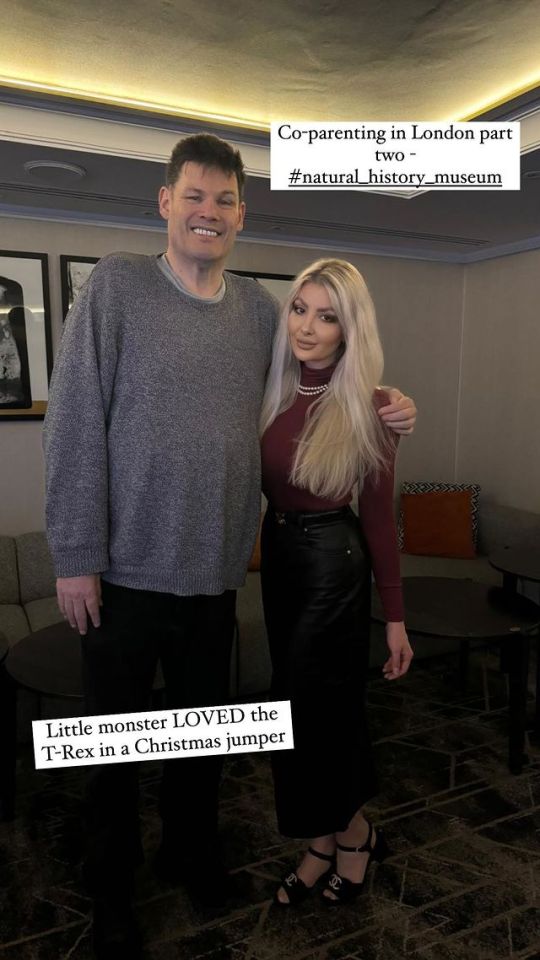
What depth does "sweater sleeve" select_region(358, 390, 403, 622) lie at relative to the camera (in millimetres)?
1621

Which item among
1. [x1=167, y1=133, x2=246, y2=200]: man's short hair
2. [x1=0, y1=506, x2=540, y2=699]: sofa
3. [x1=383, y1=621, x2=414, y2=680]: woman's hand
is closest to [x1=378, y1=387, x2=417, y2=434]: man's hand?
[x1=383, y1=621, x2=414, y2=680]: woman's hand

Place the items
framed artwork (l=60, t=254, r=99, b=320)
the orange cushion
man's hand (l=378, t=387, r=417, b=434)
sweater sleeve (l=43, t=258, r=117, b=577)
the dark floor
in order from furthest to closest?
the orange cushion
framed artwork (l=60, t=254, r=99, b=320)
the dark floor
man's hand (l=378, t=387, r=417, b=434)
sweater sleeve (l=43, t=258, r=117, b=577)

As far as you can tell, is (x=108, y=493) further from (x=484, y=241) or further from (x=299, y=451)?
(x=484, y=241)

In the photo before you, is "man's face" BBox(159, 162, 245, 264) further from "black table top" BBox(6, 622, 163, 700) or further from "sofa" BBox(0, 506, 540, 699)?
"sofa" BBox(0, 506, 540, 699)

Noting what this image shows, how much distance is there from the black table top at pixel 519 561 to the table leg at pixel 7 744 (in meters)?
2.00

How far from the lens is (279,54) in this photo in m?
2.17

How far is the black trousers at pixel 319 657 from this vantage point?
1606 millimetres

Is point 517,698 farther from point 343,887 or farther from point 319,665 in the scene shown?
point 319,665

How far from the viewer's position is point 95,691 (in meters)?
1.51

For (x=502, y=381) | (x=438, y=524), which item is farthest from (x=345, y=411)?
(x=502, y=381)

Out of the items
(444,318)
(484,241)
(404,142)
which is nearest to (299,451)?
(404,142)

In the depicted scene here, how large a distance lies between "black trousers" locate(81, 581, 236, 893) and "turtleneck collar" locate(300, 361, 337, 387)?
0.54 meters

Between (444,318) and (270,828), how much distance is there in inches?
137
